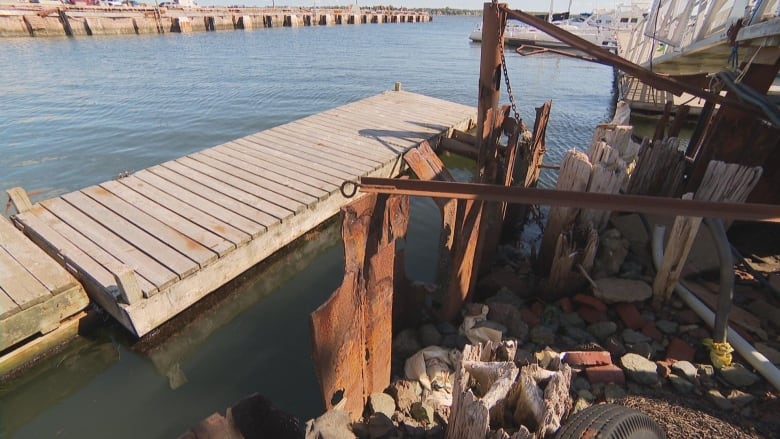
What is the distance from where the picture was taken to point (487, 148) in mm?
5086

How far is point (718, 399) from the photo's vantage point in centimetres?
359

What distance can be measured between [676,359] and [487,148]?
3.18m

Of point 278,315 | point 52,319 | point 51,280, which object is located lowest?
point 278,315

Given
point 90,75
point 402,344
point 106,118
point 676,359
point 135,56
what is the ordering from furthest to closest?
point 135,56 < point 90,75 < point 106,118 < point 402,344 < point 676,359

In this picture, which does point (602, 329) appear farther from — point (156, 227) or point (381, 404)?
point (156, 227)

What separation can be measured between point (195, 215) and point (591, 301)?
250 inches

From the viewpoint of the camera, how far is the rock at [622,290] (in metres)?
4.71

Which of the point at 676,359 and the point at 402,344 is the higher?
the point at 676,359

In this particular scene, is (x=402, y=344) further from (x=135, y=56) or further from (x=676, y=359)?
(x=135, y=56)

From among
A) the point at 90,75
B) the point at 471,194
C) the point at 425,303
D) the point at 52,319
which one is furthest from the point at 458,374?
the point at 90,75

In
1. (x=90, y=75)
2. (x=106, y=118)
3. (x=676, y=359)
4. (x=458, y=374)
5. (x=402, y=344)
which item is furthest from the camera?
(x=90, y=75)

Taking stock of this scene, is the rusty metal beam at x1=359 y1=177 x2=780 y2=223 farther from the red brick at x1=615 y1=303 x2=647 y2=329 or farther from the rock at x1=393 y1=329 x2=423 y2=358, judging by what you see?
the rock at x1=393 y1=329 x2=423 y2=358

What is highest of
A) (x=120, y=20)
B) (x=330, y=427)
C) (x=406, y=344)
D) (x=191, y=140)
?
(x=120, y=20)

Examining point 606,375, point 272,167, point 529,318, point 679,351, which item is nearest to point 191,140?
point 272,167
